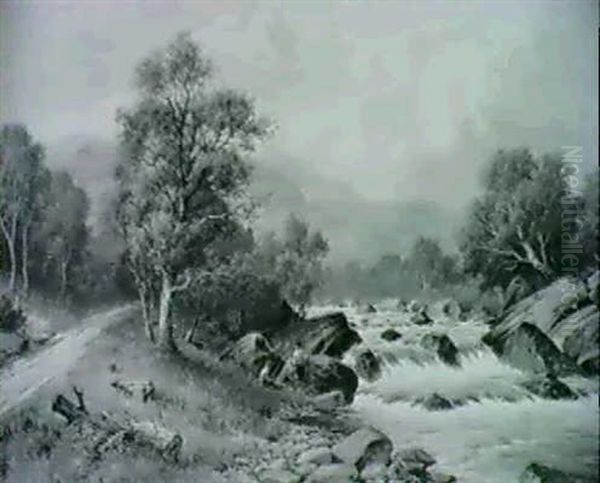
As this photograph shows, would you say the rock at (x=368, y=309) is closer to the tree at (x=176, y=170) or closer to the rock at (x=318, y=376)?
the rock at (x=318, y=376)

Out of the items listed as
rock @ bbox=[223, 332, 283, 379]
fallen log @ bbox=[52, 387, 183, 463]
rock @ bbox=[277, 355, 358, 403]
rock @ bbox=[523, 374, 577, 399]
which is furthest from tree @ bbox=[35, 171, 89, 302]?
rock @ bbox=[523, 374, 577, 399]

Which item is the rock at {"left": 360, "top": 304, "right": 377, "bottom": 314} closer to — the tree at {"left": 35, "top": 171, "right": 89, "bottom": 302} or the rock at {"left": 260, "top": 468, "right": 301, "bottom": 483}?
the rock at {"left": 260, "top": 468, "right": 301, "bottom": 483}

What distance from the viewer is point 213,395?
213 cm

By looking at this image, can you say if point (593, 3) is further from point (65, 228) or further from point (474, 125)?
point (65, 228)

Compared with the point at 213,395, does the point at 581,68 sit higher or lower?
higher

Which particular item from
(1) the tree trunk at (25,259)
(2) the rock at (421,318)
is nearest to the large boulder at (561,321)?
(2) the rock at (421,318)

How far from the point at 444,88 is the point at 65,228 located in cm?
80

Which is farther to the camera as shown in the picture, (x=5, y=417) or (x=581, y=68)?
(x=581, y=68)

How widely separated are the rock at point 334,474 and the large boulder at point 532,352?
0.38m

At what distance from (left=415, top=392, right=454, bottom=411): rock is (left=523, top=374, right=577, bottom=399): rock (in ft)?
0.56

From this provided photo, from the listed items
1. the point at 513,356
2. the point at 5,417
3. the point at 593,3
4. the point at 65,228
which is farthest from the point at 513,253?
the point at 5,417

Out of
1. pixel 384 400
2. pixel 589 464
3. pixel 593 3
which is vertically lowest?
pixel 589 464

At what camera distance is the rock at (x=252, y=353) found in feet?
6.97

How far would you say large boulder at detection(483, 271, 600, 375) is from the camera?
2.21 meters
